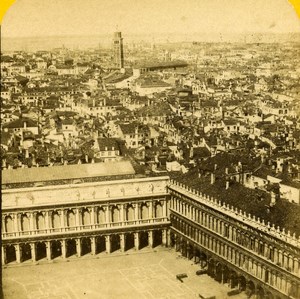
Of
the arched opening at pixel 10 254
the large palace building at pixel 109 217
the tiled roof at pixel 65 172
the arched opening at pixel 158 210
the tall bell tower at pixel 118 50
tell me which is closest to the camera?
the tall bell tower at pixel 118 50

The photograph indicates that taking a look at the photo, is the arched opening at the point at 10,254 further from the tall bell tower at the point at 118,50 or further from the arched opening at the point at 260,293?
the arched opening at the point at 260,293

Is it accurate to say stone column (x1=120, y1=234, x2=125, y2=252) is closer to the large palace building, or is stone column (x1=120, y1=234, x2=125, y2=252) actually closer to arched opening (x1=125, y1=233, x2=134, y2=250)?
the large palace building

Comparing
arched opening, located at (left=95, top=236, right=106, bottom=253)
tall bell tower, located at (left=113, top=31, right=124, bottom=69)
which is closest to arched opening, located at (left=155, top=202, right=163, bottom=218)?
arched opening, located at (left=95, top=236, right=106, bottom=253)

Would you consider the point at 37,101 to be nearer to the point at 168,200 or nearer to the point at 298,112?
the point at 168,200

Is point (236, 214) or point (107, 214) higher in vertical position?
point (236, 214)

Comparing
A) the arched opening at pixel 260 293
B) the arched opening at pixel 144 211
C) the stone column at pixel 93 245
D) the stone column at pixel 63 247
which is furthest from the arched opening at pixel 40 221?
the arched opening at pixel 260 293

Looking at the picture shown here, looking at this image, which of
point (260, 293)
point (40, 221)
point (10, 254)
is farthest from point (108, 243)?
point (260, 293)

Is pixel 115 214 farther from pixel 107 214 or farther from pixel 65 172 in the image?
pixel 65 172
